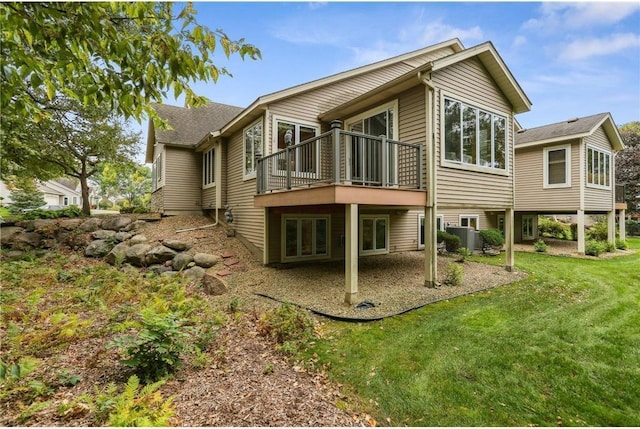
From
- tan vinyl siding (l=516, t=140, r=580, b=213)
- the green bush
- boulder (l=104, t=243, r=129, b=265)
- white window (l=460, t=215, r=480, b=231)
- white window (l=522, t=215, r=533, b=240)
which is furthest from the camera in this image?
white window (l=522, t=215, r=533, b=240)

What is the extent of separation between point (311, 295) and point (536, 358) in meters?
4.10

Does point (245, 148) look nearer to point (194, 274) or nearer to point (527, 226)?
point (194, 274)

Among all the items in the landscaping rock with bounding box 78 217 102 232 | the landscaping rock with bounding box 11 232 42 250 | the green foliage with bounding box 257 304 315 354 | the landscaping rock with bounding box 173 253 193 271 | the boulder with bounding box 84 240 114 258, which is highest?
the landscaping rock with bounding box 78 217 102 232

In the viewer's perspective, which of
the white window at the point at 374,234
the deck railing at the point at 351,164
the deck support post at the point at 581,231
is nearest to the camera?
the deck railing at the point at 351,164

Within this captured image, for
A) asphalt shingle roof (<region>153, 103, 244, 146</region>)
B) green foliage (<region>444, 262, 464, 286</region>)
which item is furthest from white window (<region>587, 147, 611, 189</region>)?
asphalt shingle roof (<region>153, 103, 244, 146</region>)

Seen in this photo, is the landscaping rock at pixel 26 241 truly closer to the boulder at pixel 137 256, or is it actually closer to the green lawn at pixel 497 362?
the boulder at pixel 137 256

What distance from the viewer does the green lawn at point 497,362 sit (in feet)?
9.80

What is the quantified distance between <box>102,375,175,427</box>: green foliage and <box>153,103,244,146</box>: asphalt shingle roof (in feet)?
41.9

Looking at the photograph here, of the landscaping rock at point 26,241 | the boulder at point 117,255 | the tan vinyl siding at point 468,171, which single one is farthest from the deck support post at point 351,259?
the landscaping rock at point 26,241

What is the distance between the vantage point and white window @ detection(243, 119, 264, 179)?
9.56 meters

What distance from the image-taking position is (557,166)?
13.1 metres

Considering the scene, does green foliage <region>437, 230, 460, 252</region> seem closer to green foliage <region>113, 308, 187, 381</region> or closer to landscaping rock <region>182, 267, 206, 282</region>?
landscaping rock <region>182, 267, 206, 282</region>

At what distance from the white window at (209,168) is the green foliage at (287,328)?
9.07 meters

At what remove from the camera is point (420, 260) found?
34.3 ft
